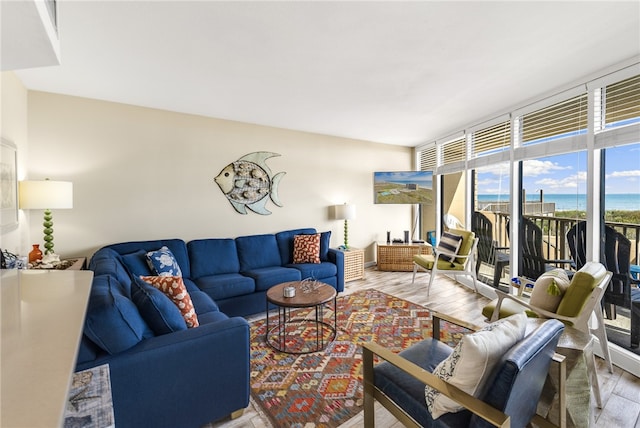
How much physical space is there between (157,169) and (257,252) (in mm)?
1609

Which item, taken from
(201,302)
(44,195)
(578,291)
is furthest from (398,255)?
(44,195)

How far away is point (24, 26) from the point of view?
2.51ft

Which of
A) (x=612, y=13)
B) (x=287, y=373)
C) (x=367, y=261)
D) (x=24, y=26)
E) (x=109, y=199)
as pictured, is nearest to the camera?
(x=24, y=26)

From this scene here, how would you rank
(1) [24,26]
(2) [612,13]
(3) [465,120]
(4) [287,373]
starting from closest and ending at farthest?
(1) [24,26] → (2) [612,13] → (4) [287,373] → (3) [465,120]

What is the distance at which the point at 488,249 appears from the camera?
4.31 meters

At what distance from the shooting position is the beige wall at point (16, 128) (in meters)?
2.31

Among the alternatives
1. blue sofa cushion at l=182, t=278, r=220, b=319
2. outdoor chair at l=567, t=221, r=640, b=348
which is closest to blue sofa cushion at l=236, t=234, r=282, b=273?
blue sofa cushion at l=182, t=278, r=220, b=319

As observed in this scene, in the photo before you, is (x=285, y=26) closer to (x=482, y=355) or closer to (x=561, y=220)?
(x=482, y=355)

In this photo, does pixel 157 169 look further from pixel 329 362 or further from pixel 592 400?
pixel 592 400

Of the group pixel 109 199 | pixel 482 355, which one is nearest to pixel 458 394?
pixel 482 355

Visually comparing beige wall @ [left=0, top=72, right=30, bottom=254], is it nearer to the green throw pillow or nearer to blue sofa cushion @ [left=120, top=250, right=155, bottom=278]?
blue sofa cushion @ [left=120, top=250, right=155, bottom=278]

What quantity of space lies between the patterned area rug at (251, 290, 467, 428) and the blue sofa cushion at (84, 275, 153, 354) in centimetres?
101

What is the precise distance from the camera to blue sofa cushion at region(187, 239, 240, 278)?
140 inches

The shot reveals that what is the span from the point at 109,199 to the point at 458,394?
3.75 metres
